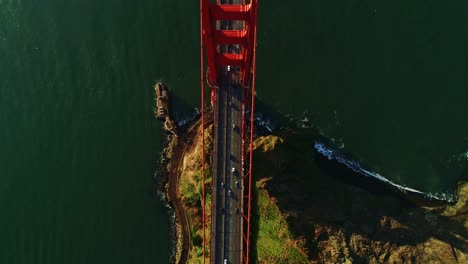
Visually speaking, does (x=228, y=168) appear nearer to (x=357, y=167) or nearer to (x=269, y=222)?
(x=269, y=222)

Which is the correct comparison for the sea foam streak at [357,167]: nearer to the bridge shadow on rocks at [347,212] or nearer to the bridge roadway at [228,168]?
the bridge shadow on rocks at [347,212]

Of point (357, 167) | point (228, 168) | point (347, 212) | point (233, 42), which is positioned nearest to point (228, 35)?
point (233, 42)

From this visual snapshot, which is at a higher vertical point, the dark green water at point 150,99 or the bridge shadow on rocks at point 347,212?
the dark green water at point 150,99

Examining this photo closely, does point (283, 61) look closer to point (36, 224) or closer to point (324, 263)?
Answer: point (324, 263)

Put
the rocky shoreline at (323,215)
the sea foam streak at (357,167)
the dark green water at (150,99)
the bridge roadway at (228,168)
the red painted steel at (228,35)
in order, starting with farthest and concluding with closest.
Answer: the dark green water at (150,99) → the sea foam streak at (357,167) → the bridge roadway at (228,168) → the rocky shoreline at (323,215) → the red painted steel at (228,35)

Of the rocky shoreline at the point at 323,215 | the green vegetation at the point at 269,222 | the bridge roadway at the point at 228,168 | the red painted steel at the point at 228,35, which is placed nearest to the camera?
the red painted steel at the point at 228,35

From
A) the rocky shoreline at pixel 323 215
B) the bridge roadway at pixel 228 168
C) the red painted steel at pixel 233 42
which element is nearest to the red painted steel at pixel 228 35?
the red painted steel at pixel 233 42
